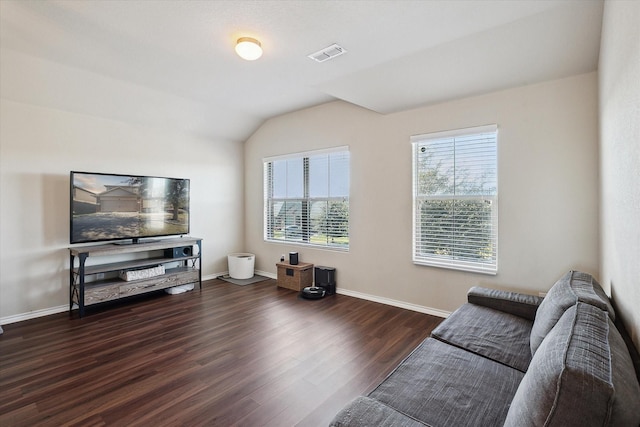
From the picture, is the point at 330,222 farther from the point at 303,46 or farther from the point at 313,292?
the point at 303,46

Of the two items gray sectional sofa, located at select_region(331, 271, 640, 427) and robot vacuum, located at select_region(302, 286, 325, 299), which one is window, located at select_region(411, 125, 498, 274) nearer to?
gray sectional sofa, located at select_region(331, 271, 640, 427)

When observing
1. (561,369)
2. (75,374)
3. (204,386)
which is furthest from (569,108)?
(75,374)

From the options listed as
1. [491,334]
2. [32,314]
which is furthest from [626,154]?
[32,314]

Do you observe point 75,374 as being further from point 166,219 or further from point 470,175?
point 470,175

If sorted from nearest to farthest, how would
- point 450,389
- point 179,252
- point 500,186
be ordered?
point 450,389 → point 500,186 → point 179,252

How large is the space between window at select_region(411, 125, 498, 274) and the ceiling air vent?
1.52m

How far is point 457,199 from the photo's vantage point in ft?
11.4

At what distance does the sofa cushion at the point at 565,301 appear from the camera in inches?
61.1

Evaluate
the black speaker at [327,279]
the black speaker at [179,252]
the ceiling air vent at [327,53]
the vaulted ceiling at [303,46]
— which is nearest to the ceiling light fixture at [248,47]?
the vaulted ceiling at [303,46]

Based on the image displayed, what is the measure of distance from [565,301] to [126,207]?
4.71 meters

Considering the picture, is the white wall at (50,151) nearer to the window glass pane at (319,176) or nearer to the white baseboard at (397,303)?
the window glass pane at (319,176)

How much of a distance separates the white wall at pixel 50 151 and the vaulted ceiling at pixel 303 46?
0.15ft

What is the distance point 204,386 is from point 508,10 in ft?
11.1

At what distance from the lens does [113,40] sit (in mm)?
2658
